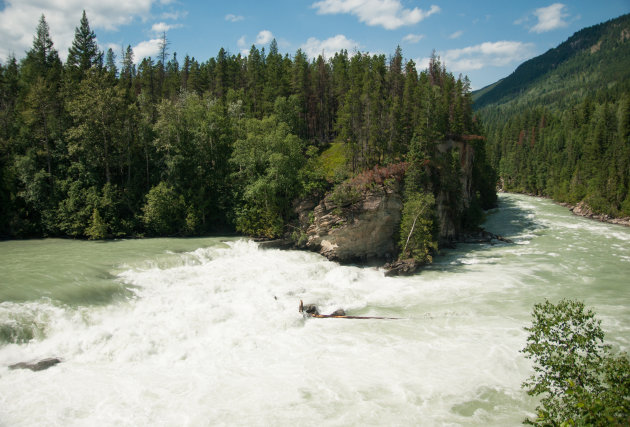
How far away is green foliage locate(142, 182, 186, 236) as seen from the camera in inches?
1385

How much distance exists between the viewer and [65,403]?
12758mm

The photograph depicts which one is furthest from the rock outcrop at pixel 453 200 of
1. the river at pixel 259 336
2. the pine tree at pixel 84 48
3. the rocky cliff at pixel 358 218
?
the pine tree at pixel 84 48

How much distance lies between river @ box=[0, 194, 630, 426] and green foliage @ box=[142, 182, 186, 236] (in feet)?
14.4

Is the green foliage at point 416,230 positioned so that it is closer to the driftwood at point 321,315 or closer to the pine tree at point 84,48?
the driftwood at point 321,315

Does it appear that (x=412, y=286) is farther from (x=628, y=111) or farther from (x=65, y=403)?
(x=628, y=111)

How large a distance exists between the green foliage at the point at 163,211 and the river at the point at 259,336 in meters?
4.39

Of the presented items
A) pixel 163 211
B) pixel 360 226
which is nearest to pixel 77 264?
pixel 163 211

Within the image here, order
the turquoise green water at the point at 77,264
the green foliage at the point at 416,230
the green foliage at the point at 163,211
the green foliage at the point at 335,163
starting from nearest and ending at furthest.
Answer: the turquoise green water at the point at 77,264
the green foliage at the point at 416,230
the green foliage at the point at 163,211
the green foliage at the point at 335,163

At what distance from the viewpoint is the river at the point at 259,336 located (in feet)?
43.2

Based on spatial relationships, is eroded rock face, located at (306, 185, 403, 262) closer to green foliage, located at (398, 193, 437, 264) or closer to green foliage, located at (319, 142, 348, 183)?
green foliage, located at (398, 193, 437, 264)

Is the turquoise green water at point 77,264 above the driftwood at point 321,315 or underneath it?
above

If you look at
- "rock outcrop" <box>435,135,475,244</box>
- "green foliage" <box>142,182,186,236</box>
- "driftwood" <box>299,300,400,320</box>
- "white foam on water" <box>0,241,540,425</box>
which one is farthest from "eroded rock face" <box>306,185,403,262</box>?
"green foliage" <box>142,182,186,236</box>

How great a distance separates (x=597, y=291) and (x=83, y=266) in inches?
1393

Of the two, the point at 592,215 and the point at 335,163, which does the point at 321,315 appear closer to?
the point at 335,163
